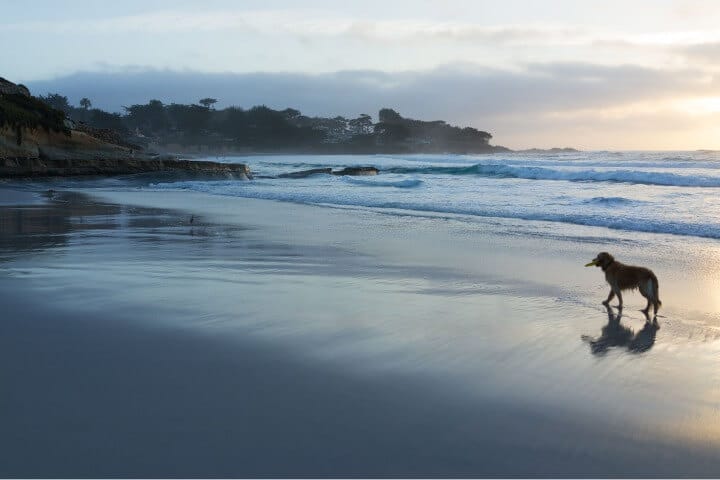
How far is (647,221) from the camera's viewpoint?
12.6m

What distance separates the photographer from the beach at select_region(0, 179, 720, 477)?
9.15 feet

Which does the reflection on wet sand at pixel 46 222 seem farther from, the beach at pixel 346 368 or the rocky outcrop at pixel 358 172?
the rocky outcrop at pixel 358 172

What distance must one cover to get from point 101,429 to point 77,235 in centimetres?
791

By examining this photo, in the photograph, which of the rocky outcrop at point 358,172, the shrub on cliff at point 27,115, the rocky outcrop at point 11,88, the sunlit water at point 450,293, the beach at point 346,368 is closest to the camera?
the beach at point 346,368

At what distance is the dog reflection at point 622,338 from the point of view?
4.56m

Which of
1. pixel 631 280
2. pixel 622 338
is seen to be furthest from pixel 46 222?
pixel 622 338

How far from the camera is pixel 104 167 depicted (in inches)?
1160

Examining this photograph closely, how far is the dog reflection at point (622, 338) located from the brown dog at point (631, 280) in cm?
24

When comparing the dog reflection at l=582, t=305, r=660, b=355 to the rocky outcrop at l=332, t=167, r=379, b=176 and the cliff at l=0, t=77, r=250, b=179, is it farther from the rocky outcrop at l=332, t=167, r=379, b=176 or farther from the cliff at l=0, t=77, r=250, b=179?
the rocky outcrop at l=332, t=167, r=379, b=176

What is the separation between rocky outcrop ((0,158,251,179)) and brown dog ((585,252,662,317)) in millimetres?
25150

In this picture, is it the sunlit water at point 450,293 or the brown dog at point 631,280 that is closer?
the sunlit water at point 450,293

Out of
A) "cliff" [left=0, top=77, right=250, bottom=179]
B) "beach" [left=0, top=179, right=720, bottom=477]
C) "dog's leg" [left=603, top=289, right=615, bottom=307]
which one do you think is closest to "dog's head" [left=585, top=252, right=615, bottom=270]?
"dog's leg" [left=603, top=289, right=615, bottom=307]

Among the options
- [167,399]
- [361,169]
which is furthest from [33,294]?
[361,169]

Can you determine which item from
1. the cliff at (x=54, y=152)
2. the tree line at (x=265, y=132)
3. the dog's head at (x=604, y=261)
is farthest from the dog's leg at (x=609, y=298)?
the tree line at (x=265, y=132)
